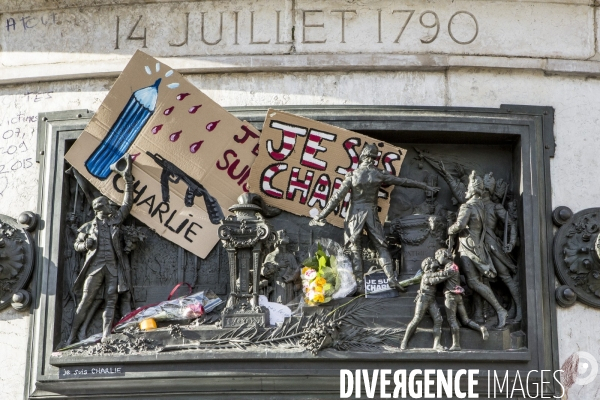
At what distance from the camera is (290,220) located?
12.5 metres

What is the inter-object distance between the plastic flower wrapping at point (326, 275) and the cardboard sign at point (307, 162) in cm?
46

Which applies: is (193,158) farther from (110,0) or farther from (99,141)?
(110,0)

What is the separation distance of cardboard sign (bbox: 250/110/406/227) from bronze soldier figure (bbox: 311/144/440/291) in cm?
22

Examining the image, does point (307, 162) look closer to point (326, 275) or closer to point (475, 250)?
point (326, 275)

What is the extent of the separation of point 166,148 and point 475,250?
3646 millimetres

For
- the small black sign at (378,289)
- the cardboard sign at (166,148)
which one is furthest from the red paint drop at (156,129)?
the small black sign at (378,289)

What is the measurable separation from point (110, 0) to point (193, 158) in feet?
7.41

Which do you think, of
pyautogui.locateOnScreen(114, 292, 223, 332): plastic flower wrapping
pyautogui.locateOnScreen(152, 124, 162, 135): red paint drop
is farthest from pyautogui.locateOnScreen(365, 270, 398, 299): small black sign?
pyautogui.locateOnScreen(152, 124, 162, 135): red paint drop

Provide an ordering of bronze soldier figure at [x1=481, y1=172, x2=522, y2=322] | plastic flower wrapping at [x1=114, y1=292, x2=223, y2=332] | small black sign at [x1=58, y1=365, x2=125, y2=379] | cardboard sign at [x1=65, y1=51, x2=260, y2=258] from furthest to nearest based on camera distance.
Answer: cardboard sign at [x1=65, y1=51, x2=260, y2=258], bronze soldier figure at [x1=481, y1=172, x2=522, y2=322], plastic flower wrapping at [x1=114, y1=292, x2=223, y2=332], small black sign at [x1=58, y1=365, x2=125, y2=379]

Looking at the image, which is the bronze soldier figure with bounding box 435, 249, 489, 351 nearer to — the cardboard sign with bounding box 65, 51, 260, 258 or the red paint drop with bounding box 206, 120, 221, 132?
the cardboard sign with bounding box 65, 51, 260, 258

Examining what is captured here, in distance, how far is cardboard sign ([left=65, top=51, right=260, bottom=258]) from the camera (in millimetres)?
12523

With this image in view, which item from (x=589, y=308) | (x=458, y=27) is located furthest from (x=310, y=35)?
(x=589, y=308)

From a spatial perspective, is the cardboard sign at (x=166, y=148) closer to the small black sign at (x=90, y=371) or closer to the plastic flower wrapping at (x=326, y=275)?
the plastic flower wrapping at (x=326, y=275)

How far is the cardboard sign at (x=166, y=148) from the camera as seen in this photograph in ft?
41.1
